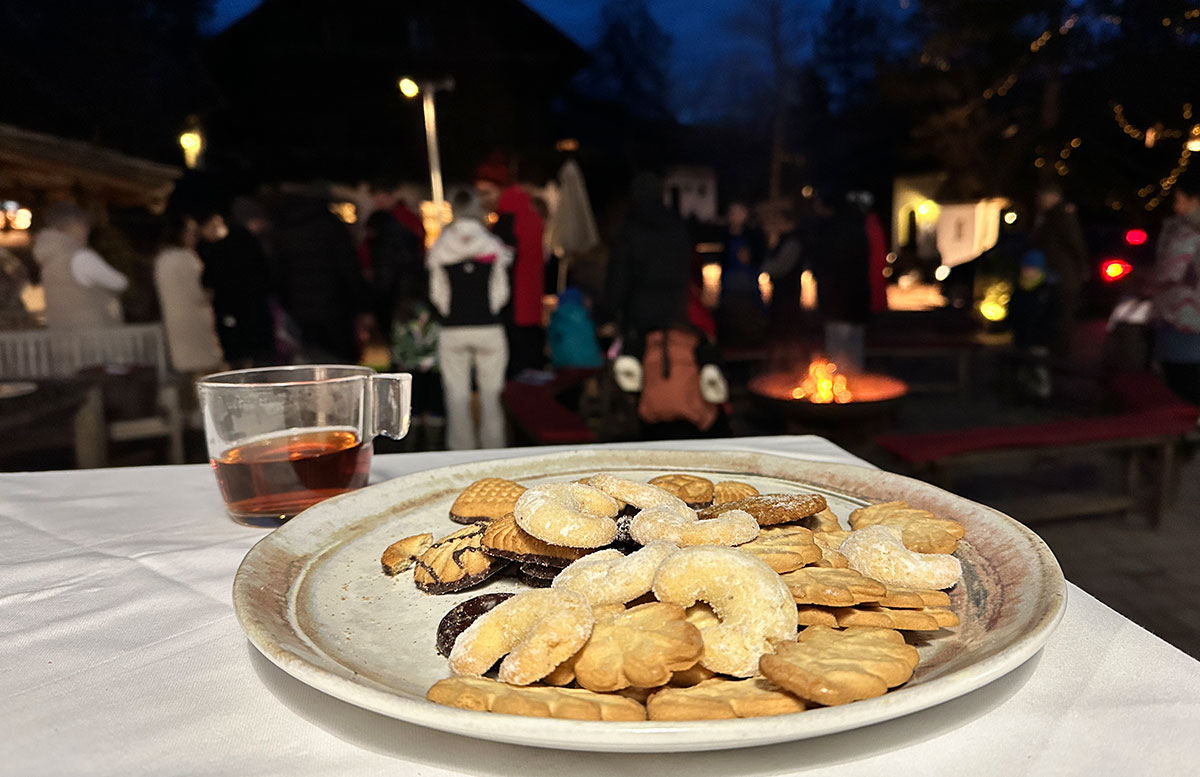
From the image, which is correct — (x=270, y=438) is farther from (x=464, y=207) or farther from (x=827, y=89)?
(x=827, y=89)

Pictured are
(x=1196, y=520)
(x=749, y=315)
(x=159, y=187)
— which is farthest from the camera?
(x=159, y=187)

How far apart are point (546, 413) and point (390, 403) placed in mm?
2859

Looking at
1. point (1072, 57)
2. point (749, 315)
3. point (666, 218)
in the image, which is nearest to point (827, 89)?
point (1072, 57)

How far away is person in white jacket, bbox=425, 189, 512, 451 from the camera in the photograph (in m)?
4.89

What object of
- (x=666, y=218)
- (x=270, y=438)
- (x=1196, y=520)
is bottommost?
(x=1196, y=520)

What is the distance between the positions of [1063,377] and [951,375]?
1341 millimetres

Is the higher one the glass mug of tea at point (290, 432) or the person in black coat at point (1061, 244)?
the person in black coat at point (1061, 244)

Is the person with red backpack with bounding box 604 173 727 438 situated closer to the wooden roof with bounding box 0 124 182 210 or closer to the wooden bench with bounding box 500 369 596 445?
the wooden bench with bounding box 500 369 596 445

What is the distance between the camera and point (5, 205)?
6488 millimetres

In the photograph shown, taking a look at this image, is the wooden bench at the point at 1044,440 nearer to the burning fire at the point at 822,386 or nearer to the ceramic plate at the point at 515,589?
the burning fire at the point at 822,386

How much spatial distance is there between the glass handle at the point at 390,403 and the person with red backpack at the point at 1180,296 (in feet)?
20.4

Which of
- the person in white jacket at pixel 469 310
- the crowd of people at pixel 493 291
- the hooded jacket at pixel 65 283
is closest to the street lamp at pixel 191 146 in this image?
the crowd of people at pixel 493 291

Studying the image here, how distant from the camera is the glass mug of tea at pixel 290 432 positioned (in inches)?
39.9

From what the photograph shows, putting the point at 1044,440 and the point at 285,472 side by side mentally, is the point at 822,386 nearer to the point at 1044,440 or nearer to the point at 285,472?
the point at 1044,440
